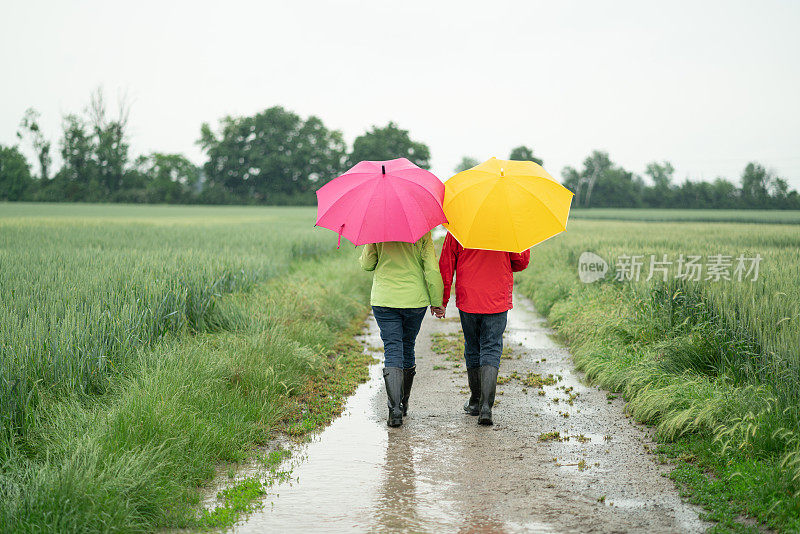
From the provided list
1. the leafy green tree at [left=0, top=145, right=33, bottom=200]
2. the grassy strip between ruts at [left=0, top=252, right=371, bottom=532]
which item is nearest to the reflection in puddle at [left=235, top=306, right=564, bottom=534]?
the grassy strip between ruts at [left=0, top=252, right=371, bottom=532]

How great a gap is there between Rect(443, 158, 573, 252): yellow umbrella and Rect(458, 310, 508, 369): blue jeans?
783 mm

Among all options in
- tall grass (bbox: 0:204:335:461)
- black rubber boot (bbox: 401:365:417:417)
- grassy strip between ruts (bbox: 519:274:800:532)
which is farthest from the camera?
black rubber boot (bbox: 401:365:417:417)

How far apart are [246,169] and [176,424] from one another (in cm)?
8536

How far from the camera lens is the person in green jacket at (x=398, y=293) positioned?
569 centimetres

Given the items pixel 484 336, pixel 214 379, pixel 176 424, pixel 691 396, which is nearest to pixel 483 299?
pixel 484 336

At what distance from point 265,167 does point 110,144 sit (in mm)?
18866

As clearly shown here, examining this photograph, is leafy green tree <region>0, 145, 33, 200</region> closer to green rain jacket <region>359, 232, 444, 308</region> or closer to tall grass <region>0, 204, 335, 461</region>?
tall grass <region>0, 204, 335, 461</region>

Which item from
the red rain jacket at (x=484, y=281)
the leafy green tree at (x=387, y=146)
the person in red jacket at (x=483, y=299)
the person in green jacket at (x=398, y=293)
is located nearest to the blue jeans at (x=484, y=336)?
the person in red jacket at (x=483, y=299)

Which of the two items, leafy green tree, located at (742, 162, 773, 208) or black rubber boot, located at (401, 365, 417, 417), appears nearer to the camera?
black rubber boot, located at (401, 365, 417, 417)

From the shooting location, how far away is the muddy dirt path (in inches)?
151

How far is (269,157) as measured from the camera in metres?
85.0

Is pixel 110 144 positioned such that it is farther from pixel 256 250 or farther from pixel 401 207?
pixel 401 207

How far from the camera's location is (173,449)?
4441 millimetres

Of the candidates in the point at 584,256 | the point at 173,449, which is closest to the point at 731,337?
the point at 173,449
